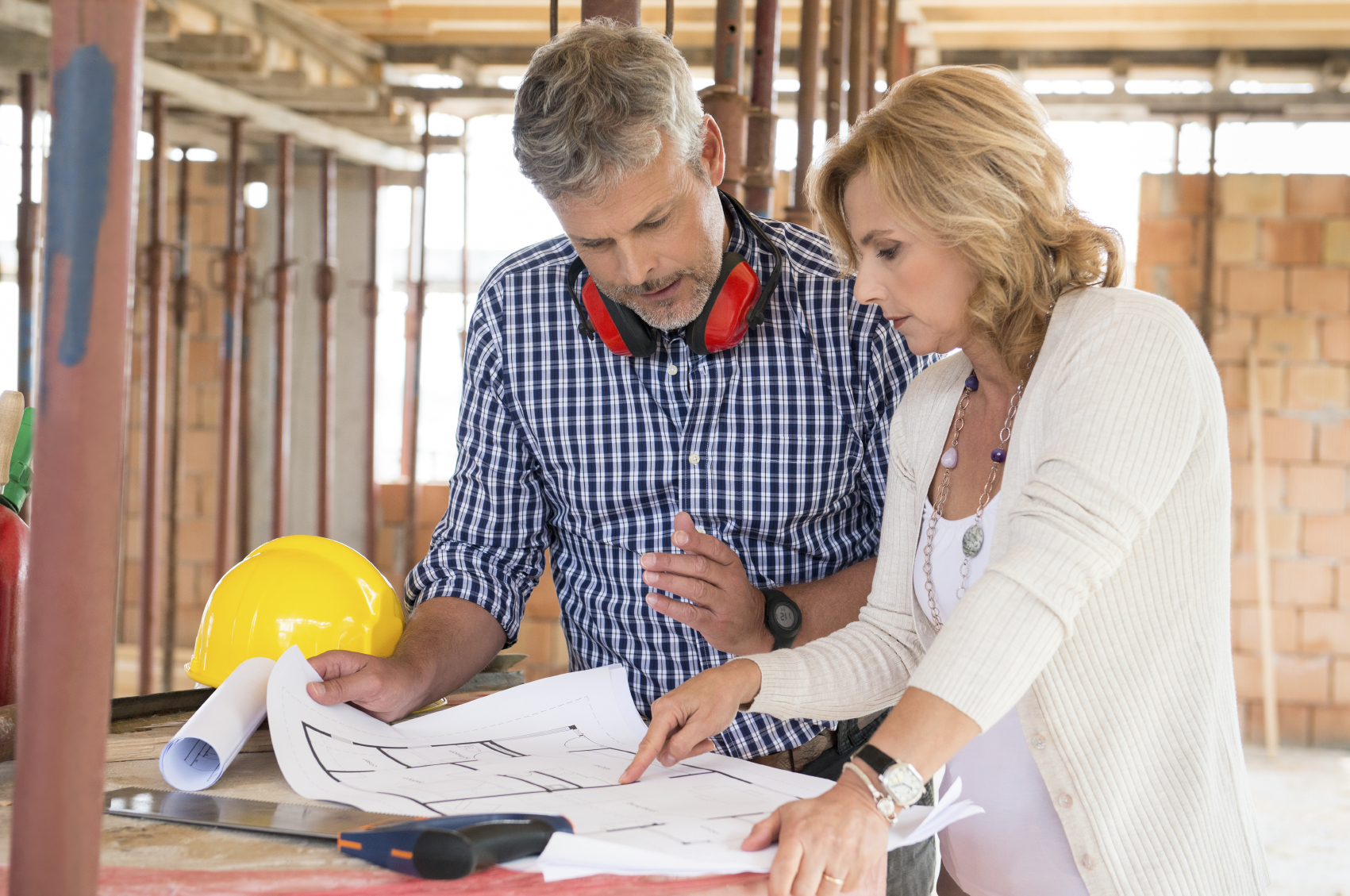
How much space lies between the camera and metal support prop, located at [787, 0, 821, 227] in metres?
3.42

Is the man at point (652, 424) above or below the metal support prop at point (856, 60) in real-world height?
below

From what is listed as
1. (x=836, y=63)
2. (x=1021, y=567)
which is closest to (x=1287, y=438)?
(x=836, y=63)

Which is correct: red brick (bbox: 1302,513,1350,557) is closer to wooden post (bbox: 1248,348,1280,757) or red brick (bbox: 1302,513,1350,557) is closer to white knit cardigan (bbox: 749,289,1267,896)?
wooden post (bbox: 1248,348,1280,757)

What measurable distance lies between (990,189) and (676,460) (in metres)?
0.64

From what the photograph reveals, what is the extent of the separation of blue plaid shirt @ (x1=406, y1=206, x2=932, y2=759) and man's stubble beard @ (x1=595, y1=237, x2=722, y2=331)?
70 mm

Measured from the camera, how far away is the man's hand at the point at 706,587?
1.54 metres

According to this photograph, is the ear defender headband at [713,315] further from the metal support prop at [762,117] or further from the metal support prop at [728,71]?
the metal support prop at [762,117]

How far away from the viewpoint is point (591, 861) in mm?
949

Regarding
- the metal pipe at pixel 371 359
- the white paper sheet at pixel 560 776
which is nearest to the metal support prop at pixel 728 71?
the white paper sheet at pixel 560 776

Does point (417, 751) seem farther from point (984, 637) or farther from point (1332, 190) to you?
point (1332, 190)

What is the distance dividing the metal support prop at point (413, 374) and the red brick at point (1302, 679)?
4.54m

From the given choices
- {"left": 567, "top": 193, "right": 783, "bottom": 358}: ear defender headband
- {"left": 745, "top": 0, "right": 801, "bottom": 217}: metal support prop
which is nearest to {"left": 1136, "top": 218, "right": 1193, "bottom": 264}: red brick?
{"left": 745, "top": 0, "right": 801, "bottom": 217}: metal support prop

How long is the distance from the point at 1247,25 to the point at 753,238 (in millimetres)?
4491

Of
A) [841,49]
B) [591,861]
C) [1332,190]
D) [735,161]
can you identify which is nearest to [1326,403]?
[1332,190]
